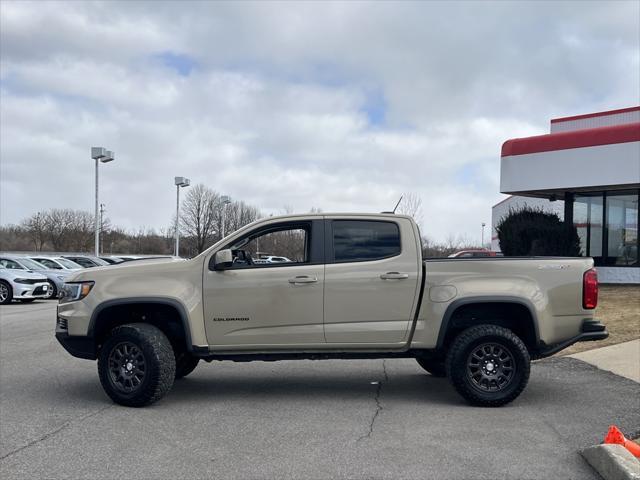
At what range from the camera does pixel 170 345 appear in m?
7.30

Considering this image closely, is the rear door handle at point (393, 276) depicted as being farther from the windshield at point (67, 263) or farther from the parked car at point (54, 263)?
the windshield at point (67, 263)

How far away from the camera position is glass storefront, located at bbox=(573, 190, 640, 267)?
22344 millimetres

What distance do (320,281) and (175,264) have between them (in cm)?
155

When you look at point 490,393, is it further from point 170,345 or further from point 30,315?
point 30,315

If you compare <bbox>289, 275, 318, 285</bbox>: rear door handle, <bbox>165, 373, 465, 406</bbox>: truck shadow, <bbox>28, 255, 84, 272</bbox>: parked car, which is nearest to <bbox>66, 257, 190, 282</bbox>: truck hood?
<bbox>289, 275, 318, 285</bbox>: rear door handle

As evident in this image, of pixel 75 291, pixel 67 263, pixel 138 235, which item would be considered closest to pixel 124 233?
pixel 138 235

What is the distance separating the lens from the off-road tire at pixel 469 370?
708cm

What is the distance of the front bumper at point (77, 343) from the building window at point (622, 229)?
63.5 feet

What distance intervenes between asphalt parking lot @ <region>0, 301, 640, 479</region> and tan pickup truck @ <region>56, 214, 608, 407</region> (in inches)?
18.3

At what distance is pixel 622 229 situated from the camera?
22625 mm

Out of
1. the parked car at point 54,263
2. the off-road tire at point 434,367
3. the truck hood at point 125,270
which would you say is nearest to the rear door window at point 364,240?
the truck hood at point 125,270

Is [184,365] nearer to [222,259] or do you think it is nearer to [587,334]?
[222,259]

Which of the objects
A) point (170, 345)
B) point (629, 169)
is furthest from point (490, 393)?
point (629, 169)

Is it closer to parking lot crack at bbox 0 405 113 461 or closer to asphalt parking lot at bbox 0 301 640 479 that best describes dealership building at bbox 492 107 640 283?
asphalt parking lot at bbox 0 301 640 479
